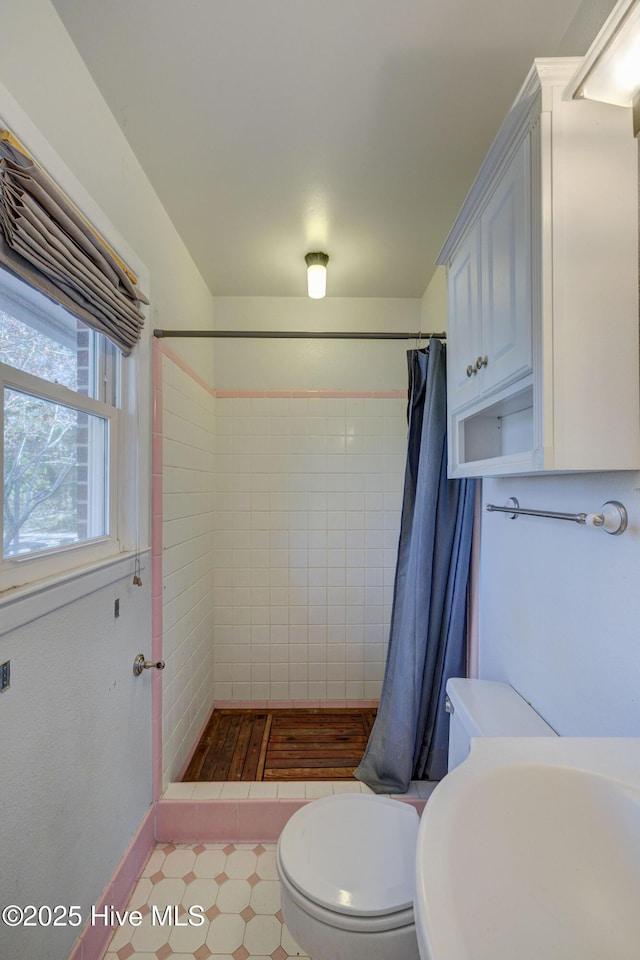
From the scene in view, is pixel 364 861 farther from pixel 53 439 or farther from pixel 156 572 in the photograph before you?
pixel 53 439

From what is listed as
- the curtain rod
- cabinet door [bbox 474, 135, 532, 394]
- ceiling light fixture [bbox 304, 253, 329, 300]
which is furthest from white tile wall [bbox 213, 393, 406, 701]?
cabinet door [bbox 474, 135, 532, 394]

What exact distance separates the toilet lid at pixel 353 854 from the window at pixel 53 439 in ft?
3.09

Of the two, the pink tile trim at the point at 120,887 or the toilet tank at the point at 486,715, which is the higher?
the toilet tank at the point at 486,715

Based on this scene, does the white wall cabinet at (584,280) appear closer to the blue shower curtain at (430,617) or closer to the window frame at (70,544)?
the blue shower curtain at (430,617)

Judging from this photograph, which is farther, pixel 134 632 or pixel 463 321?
pixel 134 632

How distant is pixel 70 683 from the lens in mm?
1063

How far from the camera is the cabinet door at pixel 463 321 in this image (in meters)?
1.19

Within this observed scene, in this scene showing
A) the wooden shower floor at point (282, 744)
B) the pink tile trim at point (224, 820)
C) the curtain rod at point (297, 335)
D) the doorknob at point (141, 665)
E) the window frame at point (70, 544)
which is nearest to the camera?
the window frame at point (70, 544)

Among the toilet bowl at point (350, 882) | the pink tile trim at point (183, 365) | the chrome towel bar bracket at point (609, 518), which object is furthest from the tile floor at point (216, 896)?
the pink tile trim at point (183, 365)

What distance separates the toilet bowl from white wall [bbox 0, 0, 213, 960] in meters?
0.55

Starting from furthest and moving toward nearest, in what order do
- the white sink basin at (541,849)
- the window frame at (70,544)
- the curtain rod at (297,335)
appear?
the curtain rod at (297,335)
the window frame at (70,544)
the white sink basin at (541,849)

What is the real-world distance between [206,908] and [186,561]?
119 centimetres

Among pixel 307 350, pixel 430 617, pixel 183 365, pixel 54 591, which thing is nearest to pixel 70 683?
pixel 54 591

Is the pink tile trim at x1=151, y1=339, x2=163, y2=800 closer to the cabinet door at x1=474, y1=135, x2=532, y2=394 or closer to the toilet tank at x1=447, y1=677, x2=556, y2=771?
the toilet tank at x1=447, y1=677, x2=556, y2=771
